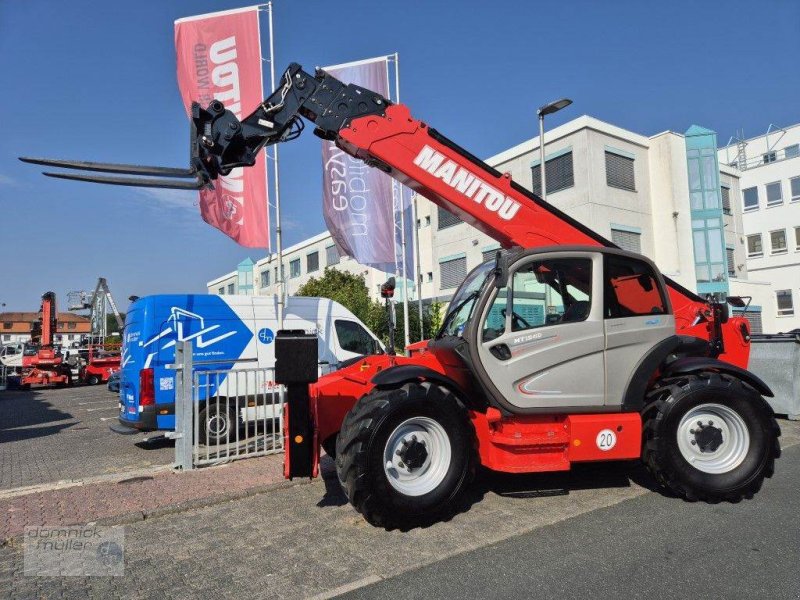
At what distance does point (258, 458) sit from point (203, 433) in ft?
5.01

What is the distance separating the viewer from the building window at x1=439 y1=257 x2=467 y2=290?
3136 cm

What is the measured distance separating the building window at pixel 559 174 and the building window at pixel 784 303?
2044cm

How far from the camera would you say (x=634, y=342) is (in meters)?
5.46

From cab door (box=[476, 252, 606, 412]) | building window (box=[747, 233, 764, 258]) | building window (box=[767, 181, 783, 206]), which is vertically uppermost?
building window (box=[767, 181, 783, 206])

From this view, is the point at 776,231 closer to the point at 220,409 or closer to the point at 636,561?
the point at 220,409

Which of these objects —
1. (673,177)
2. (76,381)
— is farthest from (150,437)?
(673,177)

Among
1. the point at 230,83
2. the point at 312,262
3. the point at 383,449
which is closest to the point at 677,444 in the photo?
the point at 383,449

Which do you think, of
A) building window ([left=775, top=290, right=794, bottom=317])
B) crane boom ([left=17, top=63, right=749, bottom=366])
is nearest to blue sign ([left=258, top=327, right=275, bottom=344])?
crane boom ([left=17, top=63, right=749, bottom=366])

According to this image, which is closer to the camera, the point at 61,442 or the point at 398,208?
the point at 61,442

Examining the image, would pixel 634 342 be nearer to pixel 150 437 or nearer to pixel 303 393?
pixel 303 393

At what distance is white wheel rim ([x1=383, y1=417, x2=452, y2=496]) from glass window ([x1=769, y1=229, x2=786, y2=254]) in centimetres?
4100

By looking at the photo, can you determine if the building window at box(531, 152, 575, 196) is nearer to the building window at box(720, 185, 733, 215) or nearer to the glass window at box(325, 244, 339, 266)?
the building window at box(720, 185, 733, 215)

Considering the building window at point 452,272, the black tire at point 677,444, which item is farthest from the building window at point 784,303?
the black tire at point 677,444

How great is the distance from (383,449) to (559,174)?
24.0 m
